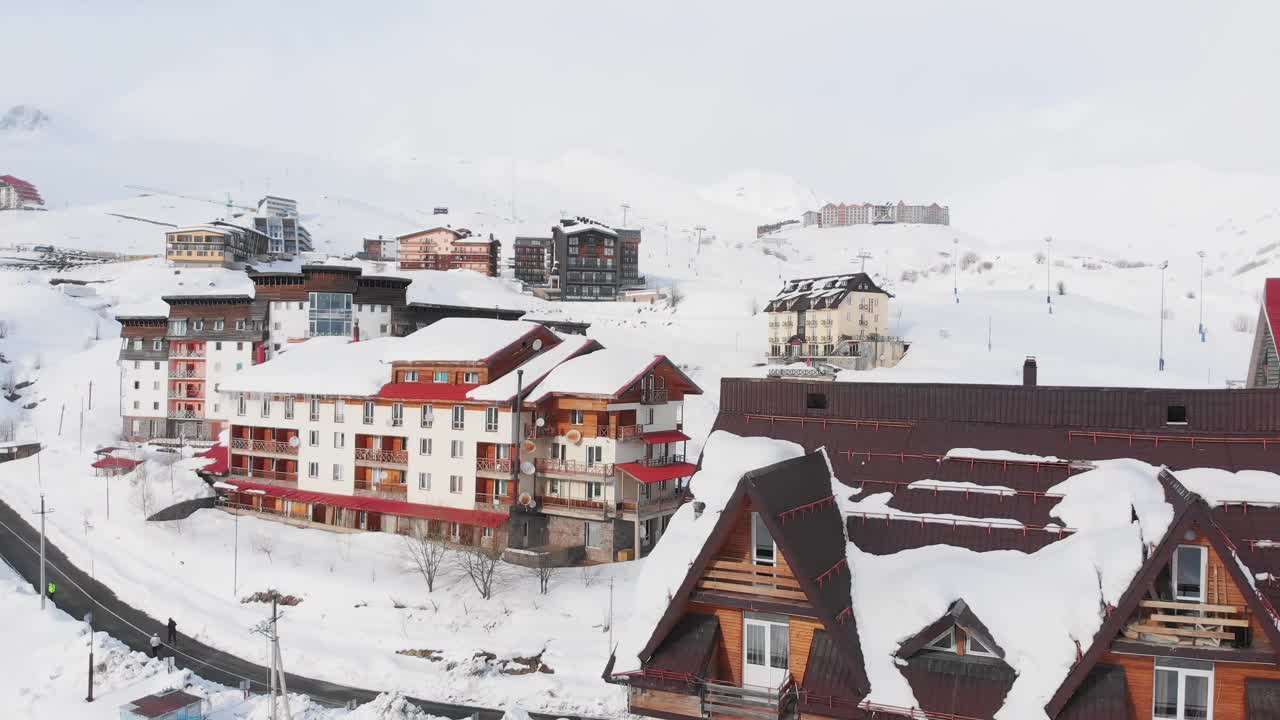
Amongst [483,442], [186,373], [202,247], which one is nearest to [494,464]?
[483,442]

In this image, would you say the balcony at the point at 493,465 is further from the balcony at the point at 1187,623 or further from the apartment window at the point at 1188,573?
the apartment window at the point at 1188,573

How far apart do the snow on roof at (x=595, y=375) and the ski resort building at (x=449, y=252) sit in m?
120

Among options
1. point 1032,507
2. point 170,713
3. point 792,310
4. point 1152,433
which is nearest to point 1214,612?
point 1032,507

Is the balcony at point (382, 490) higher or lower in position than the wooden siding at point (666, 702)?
lower

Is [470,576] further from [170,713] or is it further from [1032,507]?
[1032,507]

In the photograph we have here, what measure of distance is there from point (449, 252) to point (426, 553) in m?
132

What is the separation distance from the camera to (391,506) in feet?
188

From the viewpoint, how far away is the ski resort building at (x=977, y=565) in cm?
1681

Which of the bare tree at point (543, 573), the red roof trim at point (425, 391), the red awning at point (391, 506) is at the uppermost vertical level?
the red roof trim at point (425, 391)

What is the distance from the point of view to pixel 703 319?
12938cm

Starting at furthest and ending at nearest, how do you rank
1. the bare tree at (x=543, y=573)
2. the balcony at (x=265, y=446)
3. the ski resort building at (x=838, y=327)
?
the ski resort building at (x=838, y=327) → the balcony at (x=265, y=446) → the bare tree at (x=543, y=573)

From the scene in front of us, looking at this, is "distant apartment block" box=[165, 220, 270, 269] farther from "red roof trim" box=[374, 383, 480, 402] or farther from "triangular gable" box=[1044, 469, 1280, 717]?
"triangular gable" box=[1044, 469, 1280, 717]

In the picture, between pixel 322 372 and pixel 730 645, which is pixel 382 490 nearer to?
pixel 322 372

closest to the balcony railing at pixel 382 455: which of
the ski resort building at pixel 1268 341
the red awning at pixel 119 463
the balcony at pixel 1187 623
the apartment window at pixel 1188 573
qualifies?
the red awning at pixel 119 463
